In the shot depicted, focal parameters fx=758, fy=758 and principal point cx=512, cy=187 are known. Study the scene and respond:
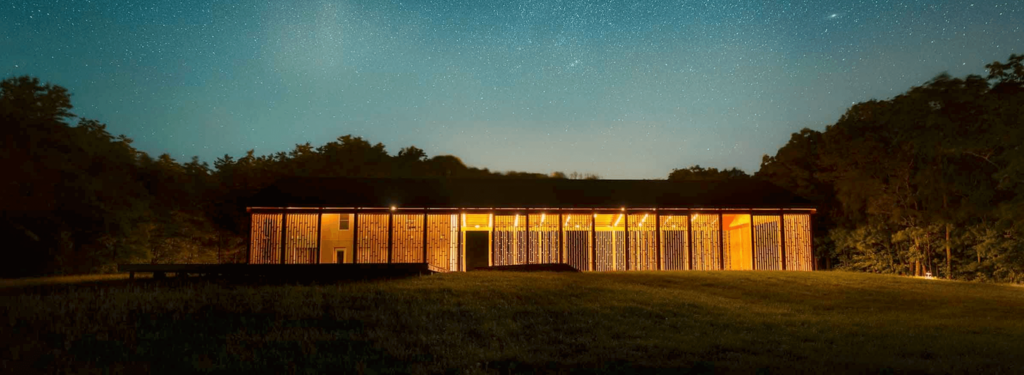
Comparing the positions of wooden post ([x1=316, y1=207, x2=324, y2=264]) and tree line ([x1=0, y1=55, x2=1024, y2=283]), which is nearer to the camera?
tree line ([x1=0, y1=55, x2=1024, y2=283])

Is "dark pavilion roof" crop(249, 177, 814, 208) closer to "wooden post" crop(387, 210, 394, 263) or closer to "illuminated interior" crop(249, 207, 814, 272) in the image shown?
"illuminated interior" crop(249, 207, 814, 272)

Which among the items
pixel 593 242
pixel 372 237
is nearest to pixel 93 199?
pixel 372 237

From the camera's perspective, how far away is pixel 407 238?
26.3 metres

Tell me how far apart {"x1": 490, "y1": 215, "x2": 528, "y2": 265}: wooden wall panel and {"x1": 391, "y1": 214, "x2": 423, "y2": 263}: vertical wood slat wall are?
2589 millimetres

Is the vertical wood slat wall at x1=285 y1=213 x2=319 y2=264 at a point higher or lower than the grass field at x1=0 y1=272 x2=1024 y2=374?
higher

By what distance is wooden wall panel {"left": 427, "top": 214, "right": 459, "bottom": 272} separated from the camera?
86.5 ft

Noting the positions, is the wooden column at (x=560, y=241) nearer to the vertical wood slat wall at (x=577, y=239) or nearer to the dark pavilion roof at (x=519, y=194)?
the vertical wood slat wall at (x=577, y=239)

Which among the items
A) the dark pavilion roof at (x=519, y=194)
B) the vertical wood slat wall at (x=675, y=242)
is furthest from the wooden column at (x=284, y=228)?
the vertical wood slat wall at (x=675, y=242)

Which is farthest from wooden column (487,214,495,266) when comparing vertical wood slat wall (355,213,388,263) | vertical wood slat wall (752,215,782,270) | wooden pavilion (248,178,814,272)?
vertical wood slat wall (752,215,782,270)

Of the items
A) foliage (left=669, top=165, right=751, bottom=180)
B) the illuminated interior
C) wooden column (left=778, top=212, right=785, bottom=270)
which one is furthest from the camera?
foliage (left=669, top=165, right=751, bottom=180)

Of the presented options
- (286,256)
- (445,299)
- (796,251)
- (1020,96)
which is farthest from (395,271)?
(1020,96)

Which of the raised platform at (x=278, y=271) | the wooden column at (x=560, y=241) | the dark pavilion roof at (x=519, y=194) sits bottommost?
the raised platform at (x=278, y=271)

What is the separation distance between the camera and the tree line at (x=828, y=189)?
2408 cm

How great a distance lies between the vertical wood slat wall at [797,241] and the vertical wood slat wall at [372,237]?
13986mm
